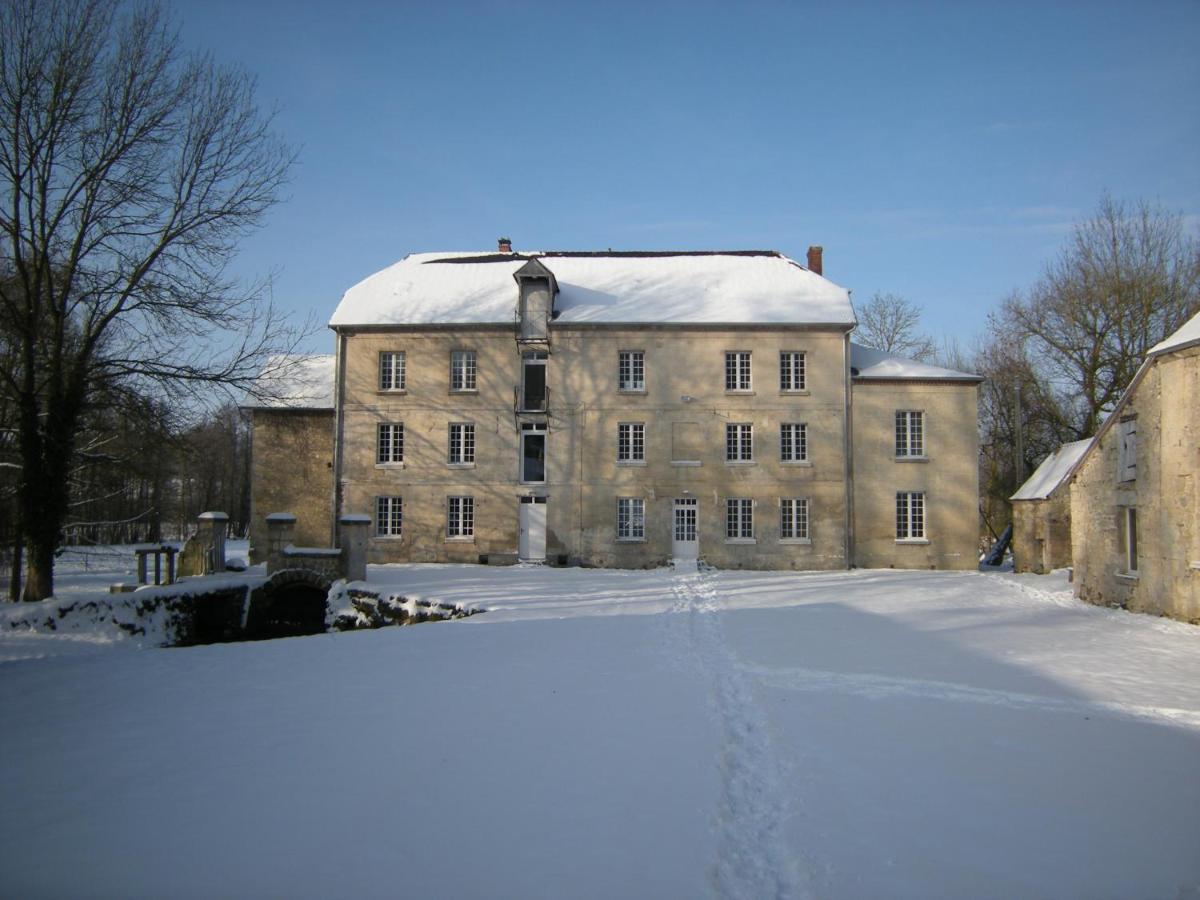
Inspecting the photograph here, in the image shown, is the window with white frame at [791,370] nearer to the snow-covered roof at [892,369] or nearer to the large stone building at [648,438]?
the large stone building at [648,438]

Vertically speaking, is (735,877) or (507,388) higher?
(507,388)

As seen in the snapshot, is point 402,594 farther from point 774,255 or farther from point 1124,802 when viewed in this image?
point 774,255

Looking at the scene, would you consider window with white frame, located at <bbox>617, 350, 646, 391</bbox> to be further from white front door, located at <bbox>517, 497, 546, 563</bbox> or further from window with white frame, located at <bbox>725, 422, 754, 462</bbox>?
white front door, located at <bbox>517, 497, 546, 563</bbox>

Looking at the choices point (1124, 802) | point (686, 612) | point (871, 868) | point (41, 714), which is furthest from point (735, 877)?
point (686, 612)

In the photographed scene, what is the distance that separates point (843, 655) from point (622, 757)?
18.1 feet

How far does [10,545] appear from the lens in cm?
1620

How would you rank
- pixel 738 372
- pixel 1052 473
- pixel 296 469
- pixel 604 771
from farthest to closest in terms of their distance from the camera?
1. pixel 296 469
2. pixel 1052 473
3. pixel 738 372
4. pixel 604 771

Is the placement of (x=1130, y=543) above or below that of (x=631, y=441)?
below

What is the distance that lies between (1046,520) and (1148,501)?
10.7 meters

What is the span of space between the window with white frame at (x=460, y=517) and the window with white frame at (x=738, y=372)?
31.1ft

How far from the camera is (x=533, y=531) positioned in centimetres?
2545

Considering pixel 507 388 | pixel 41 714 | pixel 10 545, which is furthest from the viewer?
pixel 507 388

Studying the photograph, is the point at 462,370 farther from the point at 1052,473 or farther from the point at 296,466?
the point at 1052,473

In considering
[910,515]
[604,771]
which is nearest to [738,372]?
[910,515]
